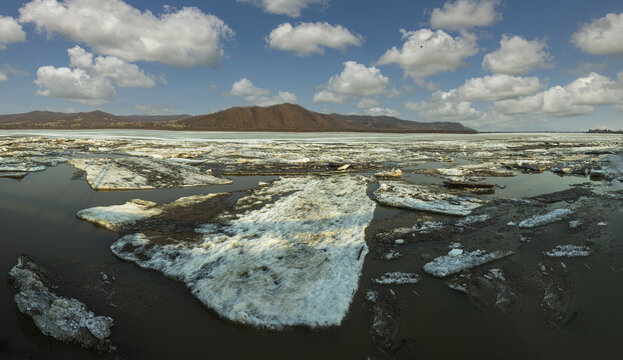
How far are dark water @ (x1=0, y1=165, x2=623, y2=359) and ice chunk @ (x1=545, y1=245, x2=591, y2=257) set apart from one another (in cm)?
21

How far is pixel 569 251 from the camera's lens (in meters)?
6.66

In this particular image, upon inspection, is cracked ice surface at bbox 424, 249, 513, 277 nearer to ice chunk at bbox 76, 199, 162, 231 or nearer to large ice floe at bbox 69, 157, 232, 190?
ice chunk at bbox 76, 199, 162, 231

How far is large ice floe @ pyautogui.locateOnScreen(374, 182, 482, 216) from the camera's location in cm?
1001

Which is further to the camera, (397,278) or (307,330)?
(397,278)

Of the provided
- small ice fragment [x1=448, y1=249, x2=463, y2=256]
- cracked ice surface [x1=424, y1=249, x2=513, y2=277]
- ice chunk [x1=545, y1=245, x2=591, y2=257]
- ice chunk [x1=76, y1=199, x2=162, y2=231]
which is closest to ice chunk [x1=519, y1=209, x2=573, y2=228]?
ice chunk [x1=545, y1=245, x2=591, y2=257]

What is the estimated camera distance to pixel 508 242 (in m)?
7.24

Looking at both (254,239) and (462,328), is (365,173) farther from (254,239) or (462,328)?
(462,328)

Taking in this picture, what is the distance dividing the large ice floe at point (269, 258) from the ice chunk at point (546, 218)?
14.8 ft

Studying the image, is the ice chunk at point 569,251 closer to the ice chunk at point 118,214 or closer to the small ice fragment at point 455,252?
the small ice fragment at point 455,252

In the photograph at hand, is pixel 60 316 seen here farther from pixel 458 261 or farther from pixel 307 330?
pixel 458 261

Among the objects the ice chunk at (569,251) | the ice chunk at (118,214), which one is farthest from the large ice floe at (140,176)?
the ice chunk at (569,251)

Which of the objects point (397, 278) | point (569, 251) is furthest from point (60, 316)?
point (569, 251)

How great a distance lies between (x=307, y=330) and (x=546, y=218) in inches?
338

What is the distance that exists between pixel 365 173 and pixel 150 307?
14904 millimetres
